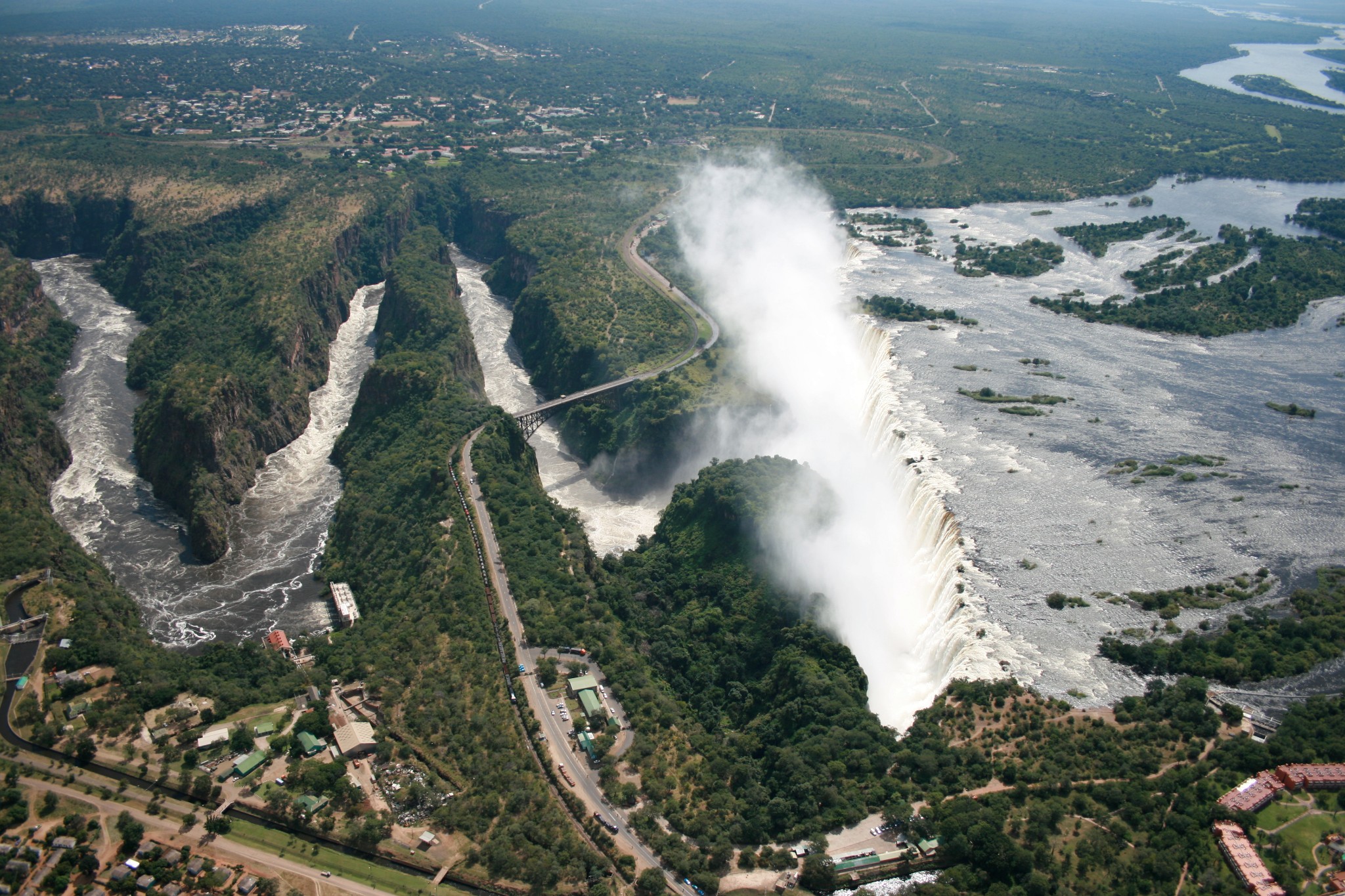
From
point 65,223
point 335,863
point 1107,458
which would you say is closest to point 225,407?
point 335,863

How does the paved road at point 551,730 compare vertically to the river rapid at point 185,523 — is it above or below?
above

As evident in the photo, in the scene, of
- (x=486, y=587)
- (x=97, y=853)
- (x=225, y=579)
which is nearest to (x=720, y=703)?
(x=486, y=587)

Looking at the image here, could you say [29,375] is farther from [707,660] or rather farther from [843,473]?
[843,473]

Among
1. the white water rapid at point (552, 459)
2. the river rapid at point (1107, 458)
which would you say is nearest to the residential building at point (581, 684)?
the white water rapid at point (552, 459)

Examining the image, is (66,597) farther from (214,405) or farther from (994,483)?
(994,483)

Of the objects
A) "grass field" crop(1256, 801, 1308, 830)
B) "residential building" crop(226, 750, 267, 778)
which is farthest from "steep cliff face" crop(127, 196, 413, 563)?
"grass field" crop(1256, 801, 1308, 830)

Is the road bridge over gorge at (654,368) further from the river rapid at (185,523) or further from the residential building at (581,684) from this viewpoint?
the residential building at (581,684)

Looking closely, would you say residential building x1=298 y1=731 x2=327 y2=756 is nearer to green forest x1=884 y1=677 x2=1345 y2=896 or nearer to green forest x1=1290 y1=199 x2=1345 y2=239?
green forest x1=884 y1=677 x2=1345 y2=896
